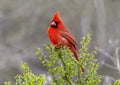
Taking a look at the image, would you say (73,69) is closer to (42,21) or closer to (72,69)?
(72,69)

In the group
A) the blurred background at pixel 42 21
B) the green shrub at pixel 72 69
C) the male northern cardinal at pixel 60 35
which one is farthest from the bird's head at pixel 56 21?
the blurred background at pixel 42 21

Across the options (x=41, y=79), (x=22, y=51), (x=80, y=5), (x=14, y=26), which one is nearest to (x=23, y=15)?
(x=14, y=26)

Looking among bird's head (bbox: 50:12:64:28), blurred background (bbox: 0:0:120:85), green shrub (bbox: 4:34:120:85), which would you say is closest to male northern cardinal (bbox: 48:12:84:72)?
bird's head (bbox: 50:12:64:28)

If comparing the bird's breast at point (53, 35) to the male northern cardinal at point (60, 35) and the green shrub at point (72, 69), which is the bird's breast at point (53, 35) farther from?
the green shrub at point (72, 69)

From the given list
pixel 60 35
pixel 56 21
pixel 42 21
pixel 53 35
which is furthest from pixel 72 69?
pixel 42 21

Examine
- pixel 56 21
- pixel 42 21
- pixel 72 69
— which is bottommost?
pixel 72 69

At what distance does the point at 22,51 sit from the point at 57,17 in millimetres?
7825

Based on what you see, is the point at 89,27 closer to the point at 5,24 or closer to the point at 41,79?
the point at 5,24

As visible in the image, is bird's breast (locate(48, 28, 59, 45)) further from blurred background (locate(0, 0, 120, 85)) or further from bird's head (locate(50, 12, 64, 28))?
blurred background (locate(0, 0, 120, 85))

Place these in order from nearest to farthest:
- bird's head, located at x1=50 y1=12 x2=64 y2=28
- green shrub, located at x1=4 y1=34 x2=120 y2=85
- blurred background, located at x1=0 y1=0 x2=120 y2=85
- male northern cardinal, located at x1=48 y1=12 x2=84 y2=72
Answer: green shrub, located at x1=4 y1=34 x2=120 y2=85, bird's head, located at x1=50 y1=12 x2=64 y2=28, male northern cardinal, located at x1=48 y1=12 x2=84 y2=72, blurred background, located at x1=0 y1=0 x2=120 y2=85

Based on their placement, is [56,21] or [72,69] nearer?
[72,69]

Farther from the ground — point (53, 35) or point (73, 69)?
point (53, 35)

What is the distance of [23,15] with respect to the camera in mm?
14648

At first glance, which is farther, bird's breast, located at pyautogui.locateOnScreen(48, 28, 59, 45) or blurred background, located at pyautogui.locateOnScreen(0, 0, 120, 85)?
blurred background, located at pyautogui.locateOnScreen(0, 0, 120, 85)
